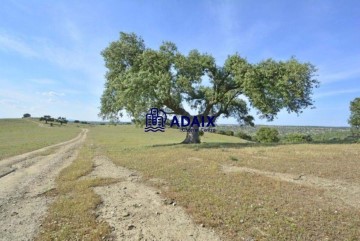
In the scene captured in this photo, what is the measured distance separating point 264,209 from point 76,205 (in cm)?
588

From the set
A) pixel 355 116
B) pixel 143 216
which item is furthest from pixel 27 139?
pixel 355 116

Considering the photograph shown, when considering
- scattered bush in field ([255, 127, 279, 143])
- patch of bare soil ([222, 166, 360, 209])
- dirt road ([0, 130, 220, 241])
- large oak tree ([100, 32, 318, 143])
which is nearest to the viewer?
dirt road ([0, 130, 220, 241])

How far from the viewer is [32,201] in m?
10.1

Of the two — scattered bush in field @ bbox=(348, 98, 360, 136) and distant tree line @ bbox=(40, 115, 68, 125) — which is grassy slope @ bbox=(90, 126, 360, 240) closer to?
scattered bush in field @ bbox=(348, 98, 360, 136)

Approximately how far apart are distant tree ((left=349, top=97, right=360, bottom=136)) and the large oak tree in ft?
127

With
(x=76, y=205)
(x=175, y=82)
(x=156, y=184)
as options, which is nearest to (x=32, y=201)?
(x=76, y=205)

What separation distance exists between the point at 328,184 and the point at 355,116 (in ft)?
194

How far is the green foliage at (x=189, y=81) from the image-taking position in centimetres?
2800

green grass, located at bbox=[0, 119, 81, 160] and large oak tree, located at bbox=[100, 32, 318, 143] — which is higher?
large oak tree, located at bbox=[100, 32, 318, 143]

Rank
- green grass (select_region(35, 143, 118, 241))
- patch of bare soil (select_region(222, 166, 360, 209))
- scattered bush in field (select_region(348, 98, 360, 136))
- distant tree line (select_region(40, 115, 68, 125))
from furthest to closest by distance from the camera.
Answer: distant tree line (select_region(40, 115, 68, 125)) < scattered bush in field (select_region(348, 98, 360, 136)) < patch of bare soil (select_region(222, 166, 360, 209)) < green grass (select_region(35, 143, 118, 241))

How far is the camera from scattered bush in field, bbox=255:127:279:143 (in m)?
71.8

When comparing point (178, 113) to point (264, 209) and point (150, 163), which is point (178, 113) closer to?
Result: point (150, 163)

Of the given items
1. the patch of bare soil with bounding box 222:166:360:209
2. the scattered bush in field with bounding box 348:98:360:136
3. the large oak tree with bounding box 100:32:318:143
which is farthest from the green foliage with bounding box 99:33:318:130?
the scattered bush in field with bounding box 348:98:360:136

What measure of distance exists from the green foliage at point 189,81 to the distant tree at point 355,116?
3884 cm
